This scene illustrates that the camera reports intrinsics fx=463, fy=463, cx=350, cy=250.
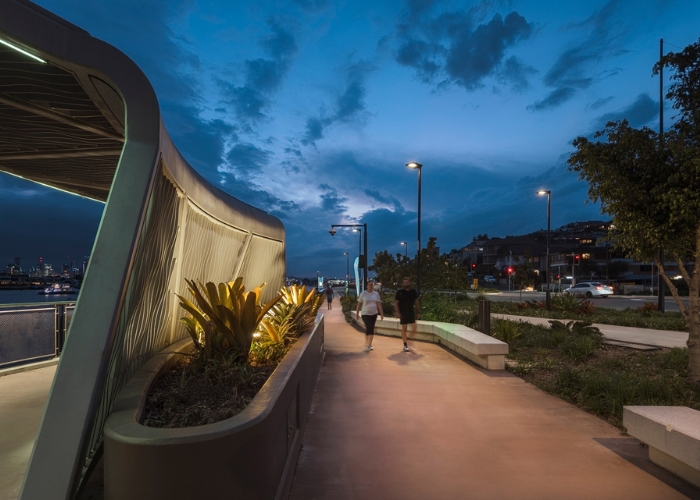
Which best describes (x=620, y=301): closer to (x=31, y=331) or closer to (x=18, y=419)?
(x=31, y=331)

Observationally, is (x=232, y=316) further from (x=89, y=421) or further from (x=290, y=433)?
(x=89, y=421)

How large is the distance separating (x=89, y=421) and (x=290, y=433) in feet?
5.53

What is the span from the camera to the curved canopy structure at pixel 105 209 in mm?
3010

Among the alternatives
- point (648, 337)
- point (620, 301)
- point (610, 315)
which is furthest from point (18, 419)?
point (620, 301)

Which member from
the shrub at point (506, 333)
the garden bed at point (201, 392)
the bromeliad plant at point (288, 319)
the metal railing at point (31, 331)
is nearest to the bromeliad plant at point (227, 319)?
the garden bed at point (201, 392)

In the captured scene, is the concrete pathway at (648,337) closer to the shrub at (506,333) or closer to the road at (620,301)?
the shrub at (506,333)

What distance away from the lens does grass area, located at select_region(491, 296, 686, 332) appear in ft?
52.1

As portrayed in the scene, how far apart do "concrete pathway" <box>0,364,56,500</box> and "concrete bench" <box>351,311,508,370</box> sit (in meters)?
7.17

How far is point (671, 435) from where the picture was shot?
4023 mm

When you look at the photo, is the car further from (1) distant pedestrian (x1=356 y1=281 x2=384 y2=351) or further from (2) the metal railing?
(2) the metal railing

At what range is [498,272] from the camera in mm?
98438

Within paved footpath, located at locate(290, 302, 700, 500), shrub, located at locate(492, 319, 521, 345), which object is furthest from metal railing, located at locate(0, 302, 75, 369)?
shrub, located at locate(492, 319, 521, 345)

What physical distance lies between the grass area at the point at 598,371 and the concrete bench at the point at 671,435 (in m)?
1.16

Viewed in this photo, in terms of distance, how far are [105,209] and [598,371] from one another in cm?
785
